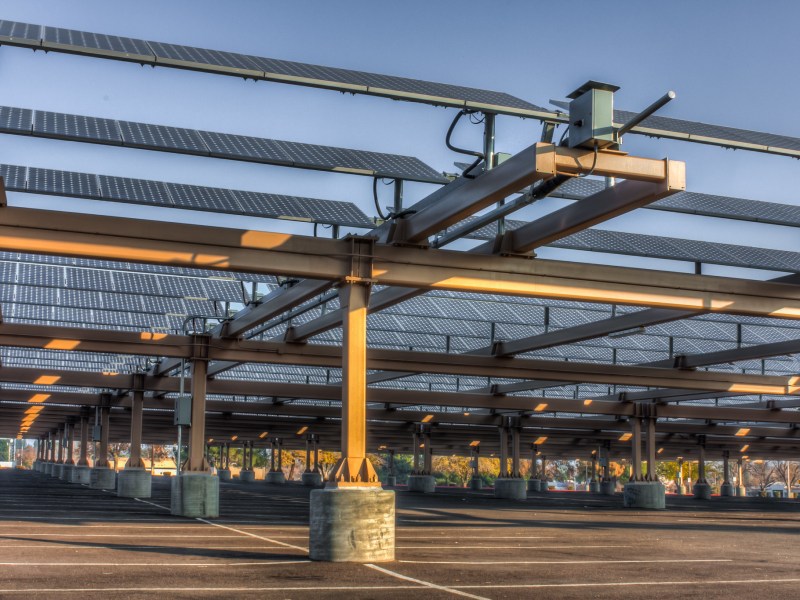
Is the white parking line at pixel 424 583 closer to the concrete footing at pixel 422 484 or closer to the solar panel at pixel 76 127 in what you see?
the solar panel at pixel 76 127

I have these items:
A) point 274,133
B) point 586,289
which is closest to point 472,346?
point 586,289

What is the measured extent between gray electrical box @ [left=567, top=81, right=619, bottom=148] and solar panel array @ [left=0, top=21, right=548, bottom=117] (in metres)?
0.98

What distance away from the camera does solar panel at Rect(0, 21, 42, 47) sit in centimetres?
1258

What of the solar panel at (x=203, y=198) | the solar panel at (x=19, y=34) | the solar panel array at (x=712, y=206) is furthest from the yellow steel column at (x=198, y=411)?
the solar panel at (x=19, y=34)

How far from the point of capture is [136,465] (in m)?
40.6

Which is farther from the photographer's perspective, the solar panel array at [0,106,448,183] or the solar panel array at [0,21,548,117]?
the solar panel array at [0,106,448,183]

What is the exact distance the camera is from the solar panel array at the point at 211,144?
1580 cm

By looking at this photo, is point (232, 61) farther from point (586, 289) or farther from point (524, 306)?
point (524, 306)

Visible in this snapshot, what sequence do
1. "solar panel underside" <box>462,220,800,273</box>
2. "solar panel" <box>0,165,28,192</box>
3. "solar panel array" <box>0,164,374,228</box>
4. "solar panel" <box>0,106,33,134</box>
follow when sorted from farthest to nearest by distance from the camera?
"solar panel underside" <box>462,220,800,273</box>
"solar panel array" <box>0,164,374,228</box>
"solar panel" <box>0,165,28,192</box>
"solar panel" <box>0,106,33,134</box>

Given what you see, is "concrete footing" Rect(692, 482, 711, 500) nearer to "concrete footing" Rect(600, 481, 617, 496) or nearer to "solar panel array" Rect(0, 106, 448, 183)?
"concrete footing" Rect(600, 481, 617, 496)

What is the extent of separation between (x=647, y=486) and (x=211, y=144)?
34543mm

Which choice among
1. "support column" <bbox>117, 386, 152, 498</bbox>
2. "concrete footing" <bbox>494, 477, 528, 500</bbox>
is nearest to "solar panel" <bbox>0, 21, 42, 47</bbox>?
"support column" <bbox>117, 386, 152, 498</bbox>

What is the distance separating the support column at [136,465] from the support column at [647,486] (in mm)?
22573

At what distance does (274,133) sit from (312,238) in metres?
2.19
